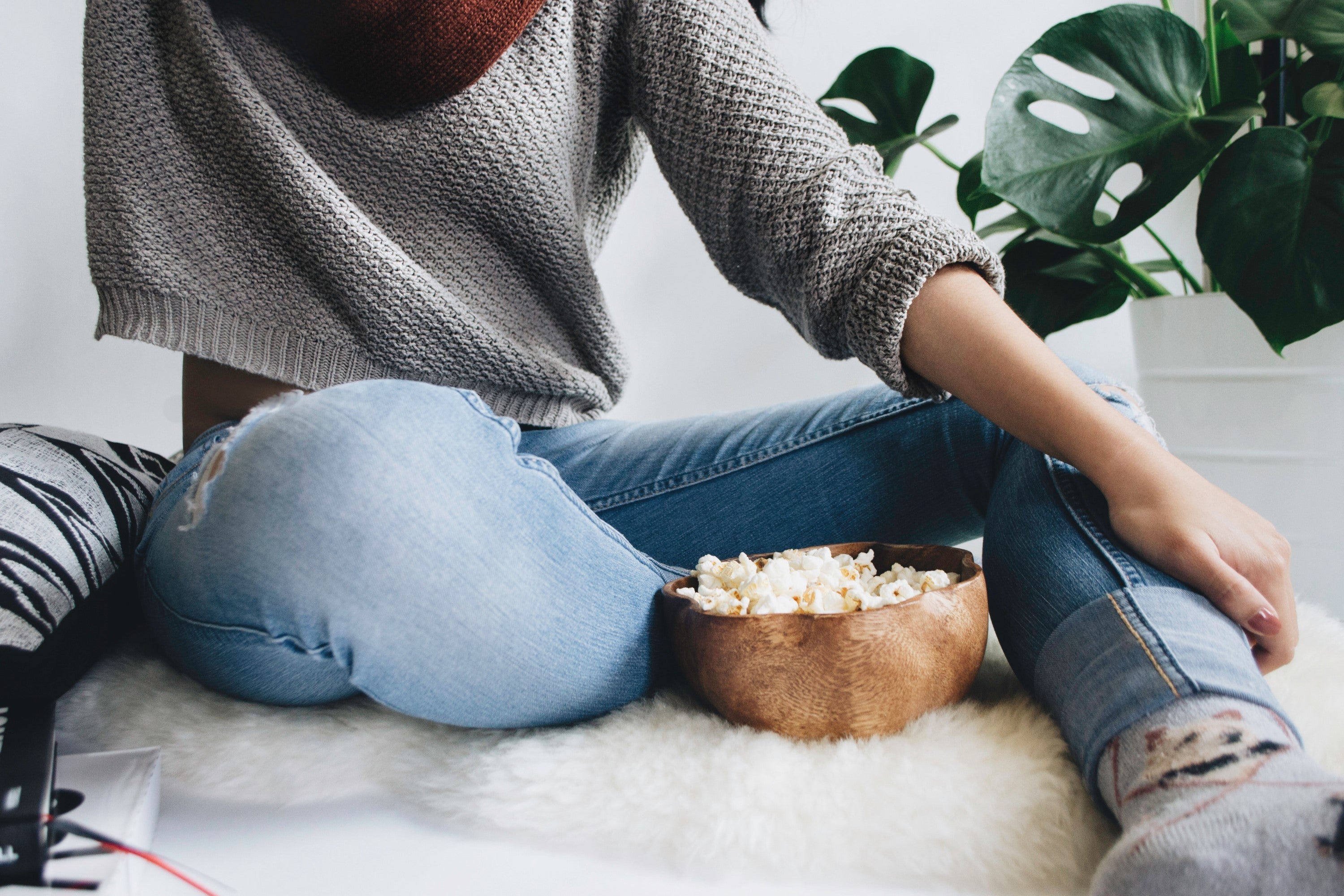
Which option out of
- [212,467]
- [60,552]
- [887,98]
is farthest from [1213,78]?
[60,552]

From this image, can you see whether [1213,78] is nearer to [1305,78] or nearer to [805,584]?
[1305,78]

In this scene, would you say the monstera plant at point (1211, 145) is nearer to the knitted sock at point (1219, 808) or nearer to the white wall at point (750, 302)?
the white wall at point (750, 302)

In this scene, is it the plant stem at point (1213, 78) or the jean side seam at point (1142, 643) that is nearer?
the jean side seam at point (1142, 643)

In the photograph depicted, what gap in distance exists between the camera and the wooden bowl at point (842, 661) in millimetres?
446

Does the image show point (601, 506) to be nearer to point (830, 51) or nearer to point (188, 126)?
point (188, 126)

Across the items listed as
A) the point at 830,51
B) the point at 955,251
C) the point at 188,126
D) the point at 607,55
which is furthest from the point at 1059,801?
the point at 830,51

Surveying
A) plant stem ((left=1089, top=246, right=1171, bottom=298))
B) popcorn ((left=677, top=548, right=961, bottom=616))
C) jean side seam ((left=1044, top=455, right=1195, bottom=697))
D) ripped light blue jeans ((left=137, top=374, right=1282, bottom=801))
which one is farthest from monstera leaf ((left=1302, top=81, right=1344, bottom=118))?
popcorn ((left=677, top=548, right=961, bottom=616))

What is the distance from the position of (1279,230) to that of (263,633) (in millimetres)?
976

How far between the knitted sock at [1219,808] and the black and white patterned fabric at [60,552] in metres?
0.60

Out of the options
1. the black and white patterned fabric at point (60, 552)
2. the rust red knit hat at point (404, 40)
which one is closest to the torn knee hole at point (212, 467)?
the black and white patterned fabric at point (60, 552)

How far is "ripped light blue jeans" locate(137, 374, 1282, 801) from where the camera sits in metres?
0.42

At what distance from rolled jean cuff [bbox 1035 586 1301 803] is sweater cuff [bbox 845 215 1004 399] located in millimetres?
228

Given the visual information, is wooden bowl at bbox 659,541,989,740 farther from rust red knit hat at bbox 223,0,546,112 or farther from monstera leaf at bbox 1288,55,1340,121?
monstera leaf at bbox 1288,55,1340,121

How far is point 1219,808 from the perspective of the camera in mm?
332
